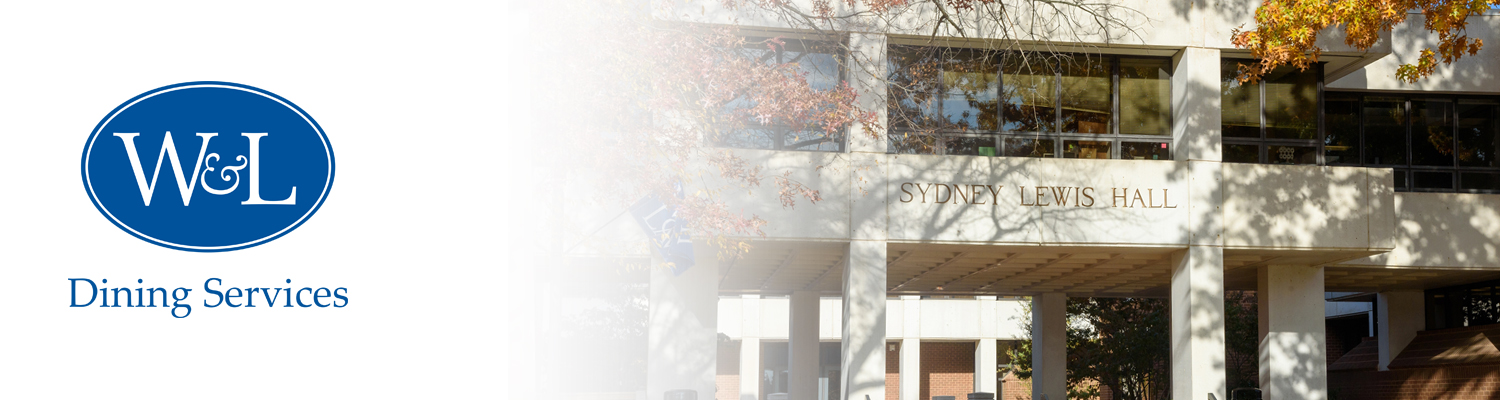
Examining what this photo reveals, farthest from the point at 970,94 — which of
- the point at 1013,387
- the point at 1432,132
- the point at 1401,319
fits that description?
the point at 1013,387

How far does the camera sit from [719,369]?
32312 mm

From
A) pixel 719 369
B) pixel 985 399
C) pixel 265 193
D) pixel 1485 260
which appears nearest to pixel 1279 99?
pixel 1485 260

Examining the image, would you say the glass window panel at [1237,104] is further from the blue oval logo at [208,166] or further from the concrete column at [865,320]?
the blue oval logo at [208,166]

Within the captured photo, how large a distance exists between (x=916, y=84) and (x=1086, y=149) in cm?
253

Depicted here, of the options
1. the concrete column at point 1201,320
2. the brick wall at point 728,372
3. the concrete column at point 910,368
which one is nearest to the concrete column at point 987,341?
the concrete column at point 910,368

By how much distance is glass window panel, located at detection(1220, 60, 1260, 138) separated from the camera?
14572mm

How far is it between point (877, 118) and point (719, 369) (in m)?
20.5

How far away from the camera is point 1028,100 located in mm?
14328

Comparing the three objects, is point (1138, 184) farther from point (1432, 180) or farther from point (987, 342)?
point (987, 342)

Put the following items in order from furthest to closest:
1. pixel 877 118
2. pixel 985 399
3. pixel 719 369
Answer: pixel 719 369, pixel 985 399, pixel 877 118

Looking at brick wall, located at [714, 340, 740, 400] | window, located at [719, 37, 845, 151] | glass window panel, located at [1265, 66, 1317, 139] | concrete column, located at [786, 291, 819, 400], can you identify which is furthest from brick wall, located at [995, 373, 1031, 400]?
window, located at [719, 37, 845, 151]

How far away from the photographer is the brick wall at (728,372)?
31625 millimetres

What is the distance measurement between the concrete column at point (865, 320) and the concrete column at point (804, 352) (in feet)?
26.5

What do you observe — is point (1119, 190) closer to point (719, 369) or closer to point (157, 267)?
point (157, 267)
